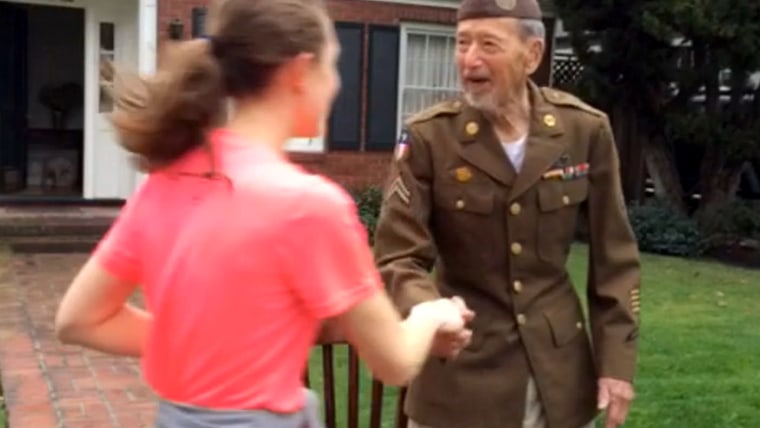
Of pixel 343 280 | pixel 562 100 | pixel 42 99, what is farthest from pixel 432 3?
pixel 343 280

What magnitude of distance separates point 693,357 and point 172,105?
5.30 m

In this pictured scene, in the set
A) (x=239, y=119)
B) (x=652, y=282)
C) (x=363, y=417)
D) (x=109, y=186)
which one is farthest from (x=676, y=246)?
(x=239, y=119)

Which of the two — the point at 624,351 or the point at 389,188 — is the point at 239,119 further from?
the point at 624,351

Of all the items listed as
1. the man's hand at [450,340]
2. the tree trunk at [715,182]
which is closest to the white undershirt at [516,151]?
the man's hand at [450,340]

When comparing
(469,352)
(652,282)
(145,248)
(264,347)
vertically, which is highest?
(145,248)

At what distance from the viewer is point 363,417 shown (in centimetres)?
498

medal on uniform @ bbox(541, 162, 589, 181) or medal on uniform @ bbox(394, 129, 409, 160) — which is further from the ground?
medal on uniform @ bbox(394, 129, 409, 160)

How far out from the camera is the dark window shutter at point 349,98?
11820 mm

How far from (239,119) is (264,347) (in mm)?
309

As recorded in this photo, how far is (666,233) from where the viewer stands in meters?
11.6

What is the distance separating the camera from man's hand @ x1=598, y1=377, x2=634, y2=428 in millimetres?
2412

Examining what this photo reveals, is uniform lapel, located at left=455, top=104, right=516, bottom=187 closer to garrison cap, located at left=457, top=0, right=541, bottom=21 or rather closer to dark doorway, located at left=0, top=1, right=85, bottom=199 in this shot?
garrison cap, located at left=457, top=0, right=541, bottom=21

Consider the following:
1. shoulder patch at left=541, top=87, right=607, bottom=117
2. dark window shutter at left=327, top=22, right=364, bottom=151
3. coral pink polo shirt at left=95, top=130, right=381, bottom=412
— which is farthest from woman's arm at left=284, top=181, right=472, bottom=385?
dark window shutter at left=327, top=22, right=364, bottom=151

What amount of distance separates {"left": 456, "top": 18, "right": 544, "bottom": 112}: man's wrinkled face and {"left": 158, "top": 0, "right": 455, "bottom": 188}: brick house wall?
30.4 ft
